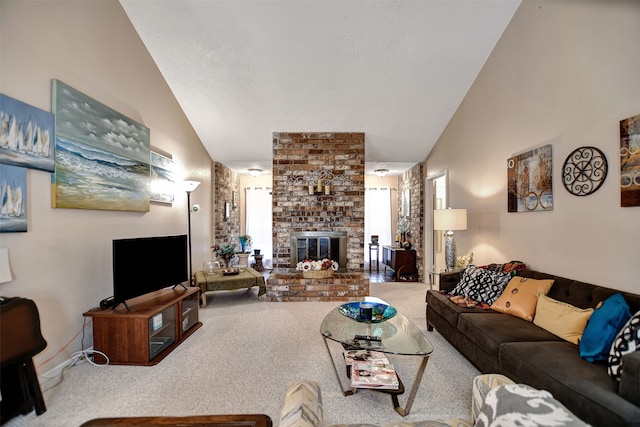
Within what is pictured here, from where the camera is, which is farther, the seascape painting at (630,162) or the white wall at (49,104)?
the white wall at (49,104)

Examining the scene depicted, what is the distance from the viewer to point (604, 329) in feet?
5.45

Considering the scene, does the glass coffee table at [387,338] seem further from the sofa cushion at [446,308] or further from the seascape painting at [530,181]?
the seascape painting at [530,181]

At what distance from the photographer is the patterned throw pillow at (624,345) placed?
144cm

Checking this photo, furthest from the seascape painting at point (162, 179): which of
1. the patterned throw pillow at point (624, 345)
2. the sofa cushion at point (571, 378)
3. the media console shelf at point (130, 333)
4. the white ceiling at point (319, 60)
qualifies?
the patterned throw pillow at point (624, 345)

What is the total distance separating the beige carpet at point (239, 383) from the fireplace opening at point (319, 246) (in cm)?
176

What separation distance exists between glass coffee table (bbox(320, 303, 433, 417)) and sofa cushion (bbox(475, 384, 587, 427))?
0.83 m

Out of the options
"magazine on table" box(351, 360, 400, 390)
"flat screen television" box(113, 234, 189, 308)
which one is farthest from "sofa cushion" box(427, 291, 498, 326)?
"flat screen television" box(113, 234, 189, 308)

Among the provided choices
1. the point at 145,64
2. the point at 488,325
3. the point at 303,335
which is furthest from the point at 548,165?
the point at 145,64

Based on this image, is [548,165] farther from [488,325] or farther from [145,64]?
[145,64]

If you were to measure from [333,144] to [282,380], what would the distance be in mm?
3729

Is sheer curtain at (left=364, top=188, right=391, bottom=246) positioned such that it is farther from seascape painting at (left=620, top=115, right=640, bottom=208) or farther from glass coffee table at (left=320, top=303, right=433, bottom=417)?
seascape painting at (left=620, top=115, right=640, bottom=208)

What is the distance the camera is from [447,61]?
3672mm

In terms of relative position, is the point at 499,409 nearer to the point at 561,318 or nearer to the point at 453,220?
the point at 561,318

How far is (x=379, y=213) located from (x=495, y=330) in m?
5.75
